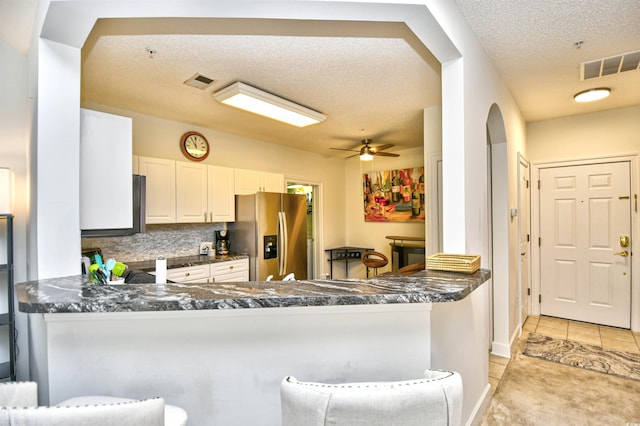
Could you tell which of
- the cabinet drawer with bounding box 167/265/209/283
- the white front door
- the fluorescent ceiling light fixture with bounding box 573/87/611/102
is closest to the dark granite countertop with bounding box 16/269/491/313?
the cabinet drawer with bounding box 167/265/209/283

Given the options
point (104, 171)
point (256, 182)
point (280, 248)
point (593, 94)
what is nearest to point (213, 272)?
point (280, 248)

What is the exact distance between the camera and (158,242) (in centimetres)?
372

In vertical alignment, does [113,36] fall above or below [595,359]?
above

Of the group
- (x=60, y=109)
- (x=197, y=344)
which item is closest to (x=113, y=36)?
(x=60, y=109)

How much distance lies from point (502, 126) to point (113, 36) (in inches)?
126

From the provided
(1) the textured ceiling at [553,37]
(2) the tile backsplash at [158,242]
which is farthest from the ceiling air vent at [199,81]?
(1) the textured ceiling at [553,37]

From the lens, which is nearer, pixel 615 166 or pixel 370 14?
pixel 370 14

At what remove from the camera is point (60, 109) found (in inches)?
61.2

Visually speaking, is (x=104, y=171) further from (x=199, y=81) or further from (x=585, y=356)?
(x=585, y=356)

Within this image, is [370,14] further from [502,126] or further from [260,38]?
[502,126]

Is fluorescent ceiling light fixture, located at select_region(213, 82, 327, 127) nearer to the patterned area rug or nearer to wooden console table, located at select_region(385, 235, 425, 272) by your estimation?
wooden console table, located at select_region(385, 235, 425, 272)

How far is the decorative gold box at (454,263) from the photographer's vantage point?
1.65m

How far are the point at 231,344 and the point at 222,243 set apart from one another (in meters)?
3.06

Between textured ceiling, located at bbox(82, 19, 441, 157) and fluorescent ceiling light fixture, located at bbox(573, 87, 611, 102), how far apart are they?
4.89ft
